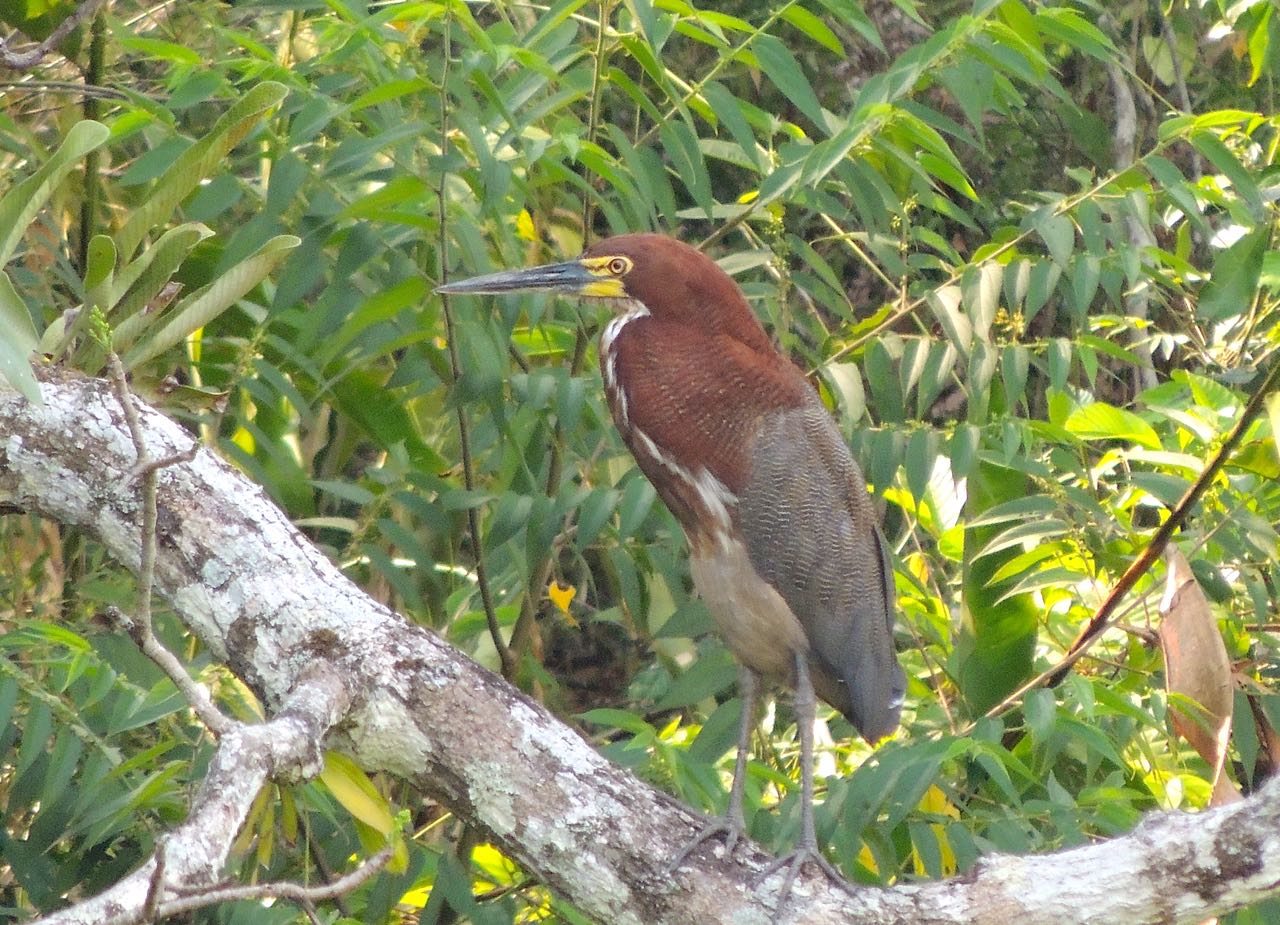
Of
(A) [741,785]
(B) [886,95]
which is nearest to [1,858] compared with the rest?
(A) [741,785]

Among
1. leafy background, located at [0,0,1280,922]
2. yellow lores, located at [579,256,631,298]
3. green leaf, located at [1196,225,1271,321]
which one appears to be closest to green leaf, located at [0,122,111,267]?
leafy background, located at [0,0,1280,922]

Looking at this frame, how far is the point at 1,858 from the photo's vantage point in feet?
8.46

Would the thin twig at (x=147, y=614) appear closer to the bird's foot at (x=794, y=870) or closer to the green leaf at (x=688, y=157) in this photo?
the bird's foot at (x=794, y=870)

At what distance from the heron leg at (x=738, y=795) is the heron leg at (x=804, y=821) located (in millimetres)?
72

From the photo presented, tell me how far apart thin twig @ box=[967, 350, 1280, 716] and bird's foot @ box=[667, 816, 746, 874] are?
66 centimetres

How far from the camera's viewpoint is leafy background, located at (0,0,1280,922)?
7.18ft

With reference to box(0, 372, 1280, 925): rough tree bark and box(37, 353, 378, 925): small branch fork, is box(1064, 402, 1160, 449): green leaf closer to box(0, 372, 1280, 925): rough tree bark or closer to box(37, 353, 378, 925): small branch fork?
box(0, 372, 1280, 925): rough tree bark

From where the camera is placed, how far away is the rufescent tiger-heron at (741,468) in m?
2.60

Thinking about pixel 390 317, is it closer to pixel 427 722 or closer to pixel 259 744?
pixel 427 722

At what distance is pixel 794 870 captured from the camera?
1.92 m

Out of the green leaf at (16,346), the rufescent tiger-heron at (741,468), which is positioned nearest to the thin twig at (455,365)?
the rufescent tiger-heron at (741,468)

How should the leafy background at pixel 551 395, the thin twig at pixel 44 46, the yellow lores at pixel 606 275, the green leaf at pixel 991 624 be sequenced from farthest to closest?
the green leaf at pixel 991 624, the yellow lores at pixel 606 275, the leafy background at pixel 551 395, the thin twig at pixel 44 46

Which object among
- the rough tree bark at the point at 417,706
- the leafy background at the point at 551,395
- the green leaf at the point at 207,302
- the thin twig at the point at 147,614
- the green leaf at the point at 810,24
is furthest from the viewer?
the green leaf at the point at 810,24

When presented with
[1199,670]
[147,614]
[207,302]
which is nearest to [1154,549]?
[1199,670]
